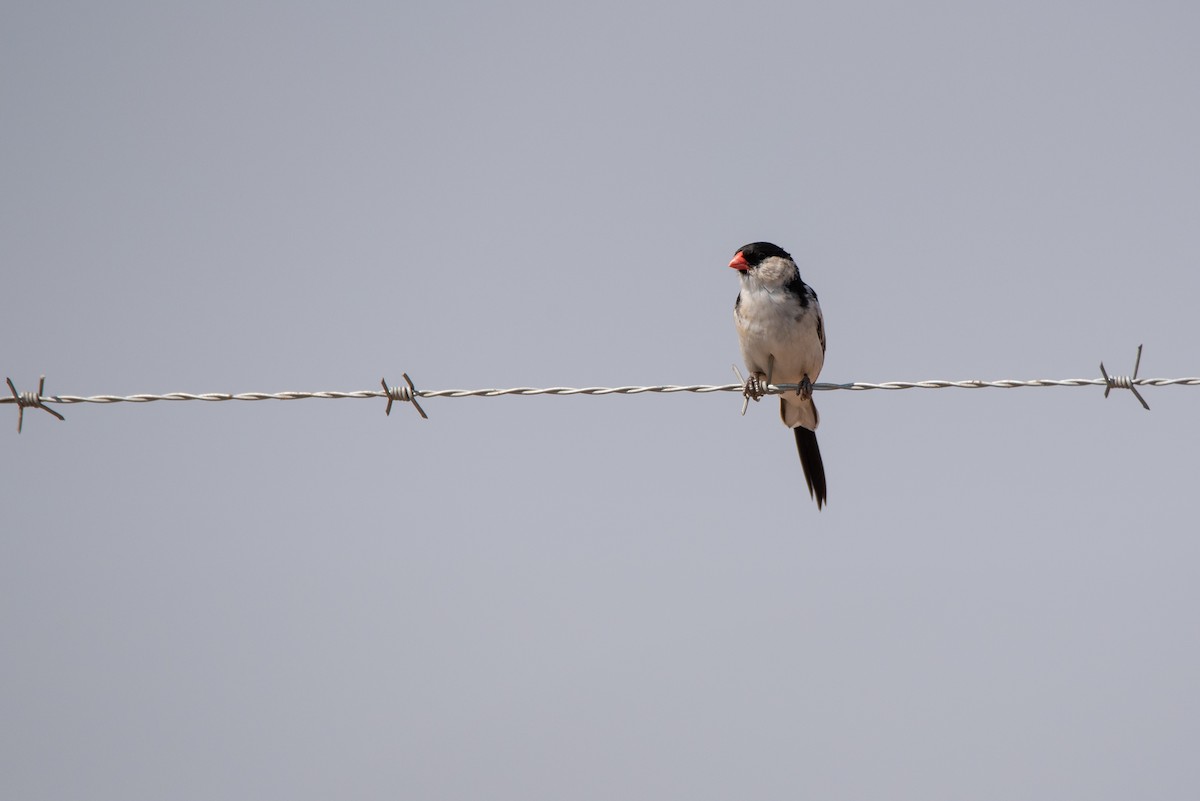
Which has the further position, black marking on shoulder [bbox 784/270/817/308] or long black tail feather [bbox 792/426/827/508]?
long black tail feather [bbox 792/426/827/508]

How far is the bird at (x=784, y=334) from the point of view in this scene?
305 inches

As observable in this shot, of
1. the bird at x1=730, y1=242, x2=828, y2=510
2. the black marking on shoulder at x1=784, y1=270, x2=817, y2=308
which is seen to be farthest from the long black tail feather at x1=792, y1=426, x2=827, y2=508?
the black marking on shoulder at x1=784, y1=270, x2=817, y2=308

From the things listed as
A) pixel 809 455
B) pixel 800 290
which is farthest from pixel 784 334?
pixel 809 455

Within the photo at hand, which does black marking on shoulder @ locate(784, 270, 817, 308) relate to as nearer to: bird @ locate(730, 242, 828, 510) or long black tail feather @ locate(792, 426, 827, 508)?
bird @ locate(730, 242, 828, 510)

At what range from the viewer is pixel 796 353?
7.77m

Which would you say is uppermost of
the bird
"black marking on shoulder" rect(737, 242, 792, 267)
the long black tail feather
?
"black marking on shoulder" rect(737, 242, 792, 267)

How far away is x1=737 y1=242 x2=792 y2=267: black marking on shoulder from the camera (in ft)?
26.6

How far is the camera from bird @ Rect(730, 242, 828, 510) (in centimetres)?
776

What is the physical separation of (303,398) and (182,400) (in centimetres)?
49

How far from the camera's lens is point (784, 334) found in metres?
7.72

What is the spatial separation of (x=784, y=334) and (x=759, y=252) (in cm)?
67

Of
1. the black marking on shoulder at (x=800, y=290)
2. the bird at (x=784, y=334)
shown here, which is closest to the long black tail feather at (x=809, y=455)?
the bird at (x=784, y=334)

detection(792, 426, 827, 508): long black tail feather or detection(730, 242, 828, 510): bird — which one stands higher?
detection(730, 242, 828, 510): bird

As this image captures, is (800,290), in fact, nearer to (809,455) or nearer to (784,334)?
(784,334)
